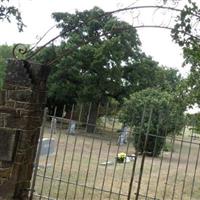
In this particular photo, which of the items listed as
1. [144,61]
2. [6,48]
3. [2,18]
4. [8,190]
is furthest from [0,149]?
[6,48]

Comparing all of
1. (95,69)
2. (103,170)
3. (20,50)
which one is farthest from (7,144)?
(95,69)

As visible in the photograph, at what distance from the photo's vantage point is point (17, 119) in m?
7.74

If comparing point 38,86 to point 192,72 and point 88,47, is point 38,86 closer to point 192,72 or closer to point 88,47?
point 192,72

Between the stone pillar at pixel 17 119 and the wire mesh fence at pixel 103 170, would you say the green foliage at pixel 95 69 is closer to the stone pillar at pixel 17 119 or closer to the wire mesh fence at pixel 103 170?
the wire mesh fence at pixel 103 170

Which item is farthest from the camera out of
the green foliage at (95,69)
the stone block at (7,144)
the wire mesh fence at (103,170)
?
the green foliage at (95,69)

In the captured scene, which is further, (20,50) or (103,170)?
(103,170)

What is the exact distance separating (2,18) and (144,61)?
77.9ft

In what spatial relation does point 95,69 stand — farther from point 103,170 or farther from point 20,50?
point 20,50

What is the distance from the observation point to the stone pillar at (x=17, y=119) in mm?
7637

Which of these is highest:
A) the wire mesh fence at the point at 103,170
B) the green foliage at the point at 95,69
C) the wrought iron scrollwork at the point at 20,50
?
the green foliage at the point at 95,69

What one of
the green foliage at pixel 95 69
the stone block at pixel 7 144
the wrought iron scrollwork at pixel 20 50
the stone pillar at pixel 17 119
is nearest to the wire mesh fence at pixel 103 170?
the stone pillar at pixel 17 119

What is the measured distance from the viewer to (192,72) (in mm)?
12680

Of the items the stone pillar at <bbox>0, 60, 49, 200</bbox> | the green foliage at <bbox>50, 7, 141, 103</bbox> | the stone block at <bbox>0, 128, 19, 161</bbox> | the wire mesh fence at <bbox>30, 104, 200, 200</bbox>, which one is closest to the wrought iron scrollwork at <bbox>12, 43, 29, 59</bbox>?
the stone pillar at <bbox>0, 60, 49, 200</bbox>

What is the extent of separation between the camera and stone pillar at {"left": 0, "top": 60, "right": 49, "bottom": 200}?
764 cm
